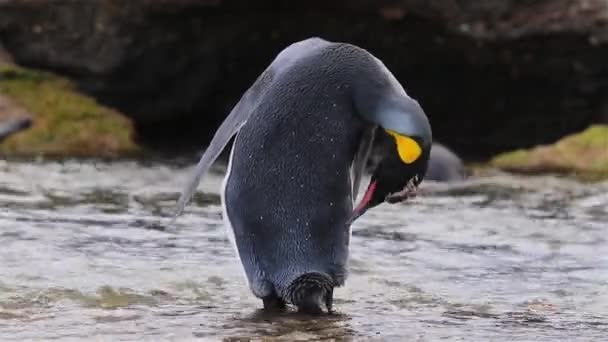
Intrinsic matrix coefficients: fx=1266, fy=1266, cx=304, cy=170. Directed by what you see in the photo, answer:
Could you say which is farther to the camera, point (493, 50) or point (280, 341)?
point (493, 50)

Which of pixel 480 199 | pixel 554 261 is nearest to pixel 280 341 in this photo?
pixel 554 261

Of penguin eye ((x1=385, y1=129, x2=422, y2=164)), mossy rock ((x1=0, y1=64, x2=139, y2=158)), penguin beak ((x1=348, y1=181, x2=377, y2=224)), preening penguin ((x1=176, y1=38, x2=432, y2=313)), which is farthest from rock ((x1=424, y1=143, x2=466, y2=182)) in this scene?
penguin eye ((x1=385, y1=129, x2=422, y2=164))

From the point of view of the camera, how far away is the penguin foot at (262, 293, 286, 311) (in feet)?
13.8

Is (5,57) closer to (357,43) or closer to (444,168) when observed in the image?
(357,43)

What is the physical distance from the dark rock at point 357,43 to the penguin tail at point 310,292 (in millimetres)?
6894

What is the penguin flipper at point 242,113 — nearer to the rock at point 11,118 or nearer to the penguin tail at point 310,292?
the penguin tail at point 310,292

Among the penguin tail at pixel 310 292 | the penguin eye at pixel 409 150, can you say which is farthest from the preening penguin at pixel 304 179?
the penguin eye at pixel 409 150

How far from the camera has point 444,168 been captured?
8.95 m

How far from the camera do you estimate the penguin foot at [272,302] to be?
420 cm

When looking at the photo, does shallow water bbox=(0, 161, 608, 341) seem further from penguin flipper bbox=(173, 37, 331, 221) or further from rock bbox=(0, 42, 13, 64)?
rock bbox=(0, 42, 13, 64)

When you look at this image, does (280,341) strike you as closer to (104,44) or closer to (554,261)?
(554,261)

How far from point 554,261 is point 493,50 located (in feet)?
20.9

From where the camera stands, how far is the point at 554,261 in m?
5.46

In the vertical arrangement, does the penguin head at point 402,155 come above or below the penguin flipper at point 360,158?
above
